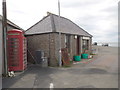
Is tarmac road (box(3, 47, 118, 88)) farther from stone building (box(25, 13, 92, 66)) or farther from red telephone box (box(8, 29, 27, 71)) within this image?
stone building (box(25, 13, 92, 66))

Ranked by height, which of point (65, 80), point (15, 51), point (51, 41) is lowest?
point (65, 80)

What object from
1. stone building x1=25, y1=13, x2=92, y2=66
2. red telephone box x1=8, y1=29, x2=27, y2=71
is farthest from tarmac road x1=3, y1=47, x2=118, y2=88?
stone building x1=25, y1=13, x2=92, y2=66

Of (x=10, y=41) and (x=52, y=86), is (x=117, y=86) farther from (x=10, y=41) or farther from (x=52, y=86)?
(x=10, y=41)

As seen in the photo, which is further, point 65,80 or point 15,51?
point 15,51

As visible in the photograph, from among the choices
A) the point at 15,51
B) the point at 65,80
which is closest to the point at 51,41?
the point at 15,51

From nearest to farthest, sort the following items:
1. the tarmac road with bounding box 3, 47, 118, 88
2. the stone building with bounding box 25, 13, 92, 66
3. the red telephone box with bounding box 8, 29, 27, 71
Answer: the tarmac road with bounding box 3, 47, 118, 88
the red telephone box with bounding box 8, 29, 27, 71
the stone building with bounding box 25, 13, 92, 66

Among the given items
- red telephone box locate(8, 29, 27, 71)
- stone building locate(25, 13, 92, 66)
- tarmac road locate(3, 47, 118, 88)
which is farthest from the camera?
stone building locate(25, 13, 92, 66)

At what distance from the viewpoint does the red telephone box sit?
9.10m

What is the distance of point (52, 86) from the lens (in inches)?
241

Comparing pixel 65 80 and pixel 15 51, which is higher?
pixel 15 51

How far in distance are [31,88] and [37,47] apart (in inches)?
295

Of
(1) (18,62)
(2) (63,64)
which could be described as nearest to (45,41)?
(2) (63,64)

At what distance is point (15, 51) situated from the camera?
30.2ft

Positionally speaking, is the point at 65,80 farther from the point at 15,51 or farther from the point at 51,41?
the point at 51,41
